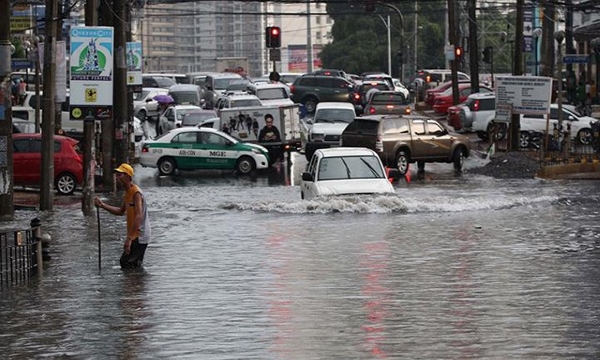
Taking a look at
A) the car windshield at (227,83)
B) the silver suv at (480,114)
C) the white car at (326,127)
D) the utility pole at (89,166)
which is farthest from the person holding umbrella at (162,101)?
the utility pole at (89,166)

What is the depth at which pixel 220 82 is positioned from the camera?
265 feet

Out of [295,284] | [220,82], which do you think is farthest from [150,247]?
[220,82]

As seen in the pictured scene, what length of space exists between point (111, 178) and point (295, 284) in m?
18.8

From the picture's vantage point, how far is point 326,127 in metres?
49.8

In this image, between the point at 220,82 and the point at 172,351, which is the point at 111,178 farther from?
the point at 220,82

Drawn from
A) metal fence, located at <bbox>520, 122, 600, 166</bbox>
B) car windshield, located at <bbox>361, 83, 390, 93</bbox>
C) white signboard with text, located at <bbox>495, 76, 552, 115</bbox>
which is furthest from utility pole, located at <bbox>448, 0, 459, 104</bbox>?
white signboard with text, located at <bbox>495, 76, 552, 115</bbox>

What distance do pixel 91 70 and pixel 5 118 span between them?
8.46 ft

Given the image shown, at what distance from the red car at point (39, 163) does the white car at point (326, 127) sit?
1222 cm

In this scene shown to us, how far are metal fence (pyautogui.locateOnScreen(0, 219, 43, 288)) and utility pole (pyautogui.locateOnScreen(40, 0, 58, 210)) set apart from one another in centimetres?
983

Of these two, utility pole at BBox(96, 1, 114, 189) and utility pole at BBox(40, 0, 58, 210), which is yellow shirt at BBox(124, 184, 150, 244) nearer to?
utility pole at BBox(40, 0, 58, 210)

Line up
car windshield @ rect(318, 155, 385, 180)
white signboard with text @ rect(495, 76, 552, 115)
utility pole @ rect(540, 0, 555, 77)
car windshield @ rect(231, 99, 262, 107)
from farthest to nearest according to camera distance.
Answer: utility pole @ rect(540, 0, 555, 77) → car windshield @ rect(231, 99, 262, 107) → white signboard with text @ rect(495, 76, 552, 115) → car windshield @ rect(318, 155, 385, 180)

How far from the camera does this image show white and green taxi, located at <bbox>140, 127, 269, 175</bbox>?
43.1m

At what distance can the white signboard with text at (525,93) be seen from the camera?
145 feet

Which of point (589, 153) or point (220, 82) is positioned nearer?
point (589, 153)
